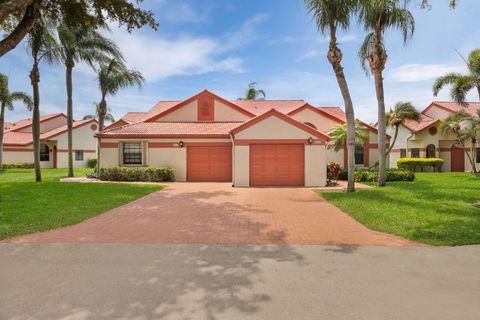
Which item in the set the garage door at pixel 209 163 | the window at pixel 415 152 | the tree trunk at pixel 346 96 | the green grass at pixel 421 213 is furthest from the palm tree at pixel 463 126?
the garage door at pixel 209 163

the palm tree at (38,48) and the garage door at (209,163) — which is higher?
the palm tree at (38,48)

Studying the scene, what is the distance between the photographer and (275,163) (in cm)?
1666

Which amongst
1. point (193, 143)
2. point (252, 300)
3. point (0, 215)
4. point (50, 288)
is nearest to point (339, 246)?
point (252, 300)

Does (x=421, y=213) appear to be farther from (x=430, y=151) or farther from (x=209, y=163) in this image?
(x=430, y=151)

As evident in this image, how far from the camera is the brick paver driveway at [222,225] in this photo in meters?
6.24

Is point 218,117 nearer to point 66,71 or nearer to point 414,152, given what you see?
point 66,71

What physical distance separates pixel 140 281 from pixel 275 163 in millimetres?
13135

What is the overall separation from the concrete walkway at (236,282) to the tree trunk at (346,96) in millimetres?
7717

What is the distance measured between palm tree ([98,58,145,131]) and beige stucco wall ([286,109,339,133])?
13792 mm

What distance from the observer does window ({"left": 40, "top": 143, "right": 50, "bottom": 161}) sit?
110 ft

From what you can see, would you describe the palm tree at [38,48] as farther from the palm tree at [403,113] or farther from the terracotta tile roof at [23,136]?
the palm tree at [403,113]

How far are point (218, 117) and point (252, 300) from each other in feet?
64.3

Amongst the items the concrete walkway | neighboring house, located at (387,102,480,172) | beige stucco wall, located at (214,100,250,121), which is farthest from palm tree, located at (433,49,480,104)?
the concrete walkway

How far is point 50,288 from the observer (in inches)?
152
